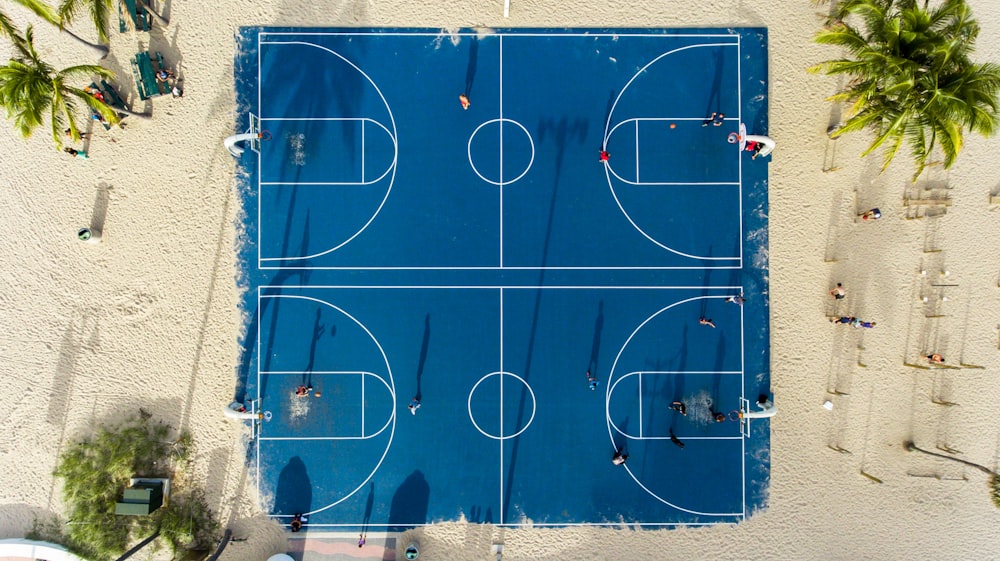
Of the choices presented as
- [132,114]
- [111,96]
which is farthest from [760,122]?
[111,96]

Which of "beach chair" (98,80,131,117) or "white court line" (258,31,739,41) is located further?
"white court line" (258,31,739,41)

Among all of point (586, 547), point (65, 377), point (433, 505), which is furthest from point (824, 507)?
point (65, 377)

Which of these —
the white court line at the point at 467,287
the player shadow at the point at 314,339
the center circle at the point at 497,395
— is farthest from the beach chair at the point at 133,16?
the center circle at the point at 497,395

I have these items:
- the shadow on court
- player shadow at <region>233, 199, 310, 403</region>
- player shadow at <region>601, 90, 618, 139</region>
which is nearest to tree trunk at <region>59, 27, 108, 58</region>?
player shadow at <region>233, 199, 310, 403</region>

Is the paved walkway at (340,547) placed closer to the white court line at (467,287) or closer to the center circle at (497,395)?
the center circle at (497,395)

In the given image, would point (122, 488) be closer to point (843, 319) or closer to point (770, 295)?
point (770, 295)

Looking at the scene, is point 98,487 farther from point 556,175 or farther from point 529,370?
point 556,175

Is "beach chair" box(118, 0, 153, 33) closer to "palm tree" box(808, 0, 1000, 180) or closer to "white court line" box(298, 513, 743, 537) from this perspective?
"white court line" box(298, 513, 743, 537)
